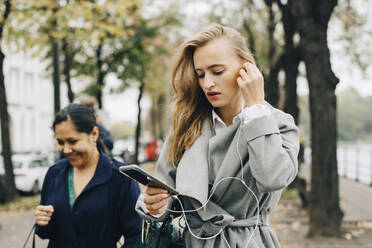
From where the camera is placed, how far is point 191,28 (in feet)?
81.3

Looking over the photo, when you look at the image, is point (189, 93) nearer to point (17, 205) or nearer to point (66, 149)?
point (66, 149)

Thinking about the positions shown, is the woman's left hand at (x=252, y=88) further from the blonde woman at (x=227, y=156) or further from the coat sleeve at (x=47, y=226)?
the coat sleeve at (x=47, y=226)

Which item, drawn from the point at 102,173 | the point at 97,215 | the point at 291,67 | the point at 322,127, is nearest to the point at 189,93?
the point at 102,173

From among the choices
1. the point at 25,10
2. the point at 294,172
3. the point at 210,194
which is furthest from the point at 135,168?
the point at 25,10

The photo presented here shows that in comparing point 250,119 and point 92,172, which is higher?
point 250,119

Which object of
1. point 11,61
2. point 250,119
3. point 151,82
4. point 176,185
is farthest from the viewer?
point 11,61

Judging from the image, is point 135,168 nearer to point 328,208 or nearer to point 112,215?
point 112,215

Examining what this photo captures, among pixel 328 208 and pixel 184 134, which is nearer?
pixel 184 134

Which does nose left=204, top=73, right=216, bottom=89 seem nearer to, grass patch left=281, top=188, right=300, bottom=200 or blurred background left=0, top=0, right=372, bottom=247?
blurred background left=0, top=0, right=372, bottom=247

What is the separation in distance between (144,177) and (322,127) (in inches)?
250

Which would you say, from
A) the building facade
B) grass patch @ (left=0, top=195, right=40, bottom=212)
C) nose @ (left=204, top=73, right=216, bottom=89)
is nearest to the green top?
nose @ (left=204, top=73, right=216, bottom=89)

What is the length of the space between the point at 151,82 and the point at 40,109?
22.5m

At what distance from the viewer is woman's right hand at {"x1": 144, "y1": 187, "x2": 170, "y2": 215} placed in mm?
2158

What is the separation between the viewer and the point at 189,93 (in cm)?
250
